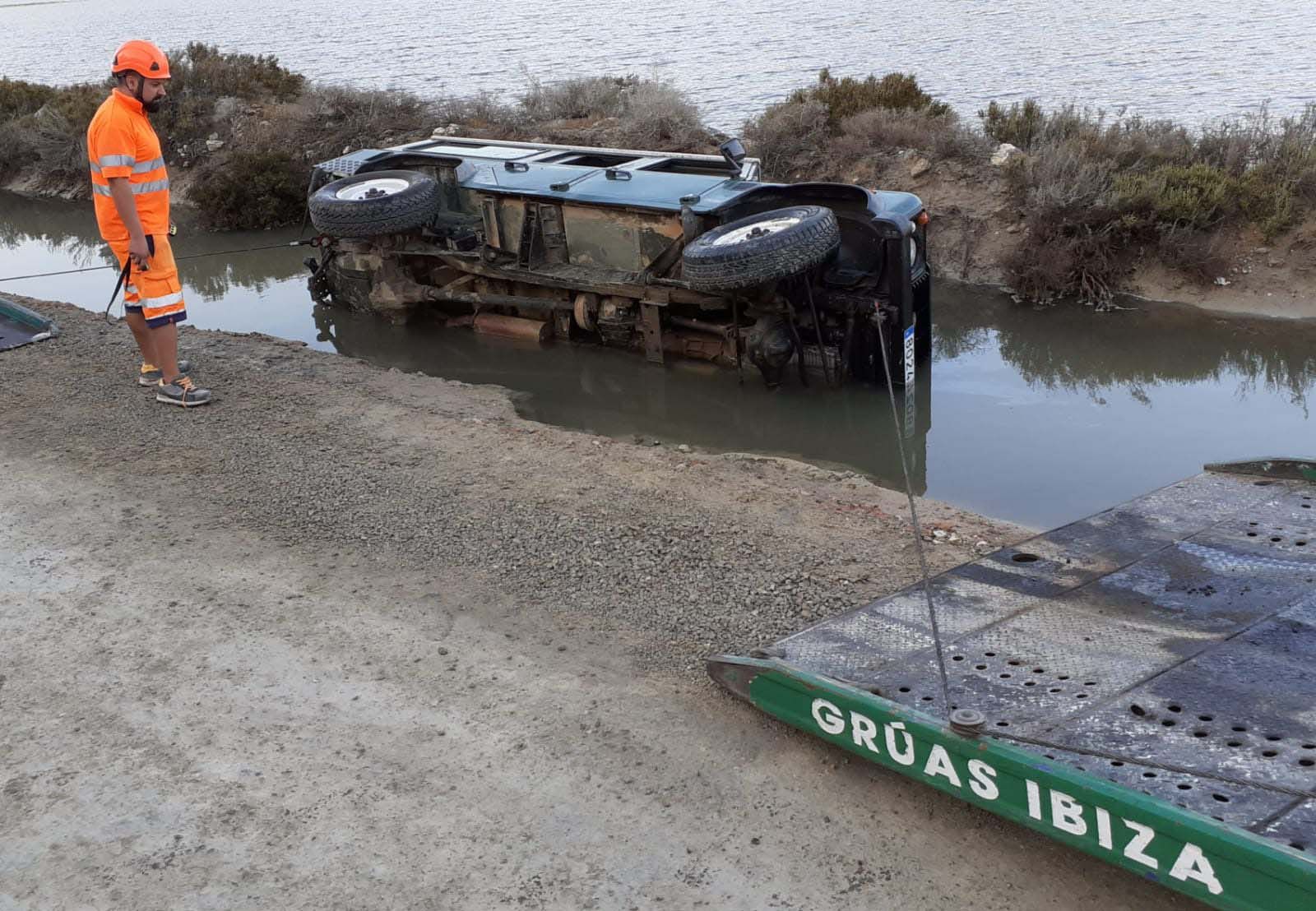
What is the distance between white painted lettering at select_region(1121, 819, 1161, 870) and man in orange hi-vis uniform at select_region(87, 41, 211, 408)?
22.6 ft

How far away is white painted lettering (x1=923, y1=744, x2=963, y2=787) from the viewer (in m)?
3.83

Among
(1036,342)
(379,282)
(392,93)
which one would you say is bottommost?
(1036,342)

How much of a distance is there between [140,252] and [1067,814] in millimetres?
6805

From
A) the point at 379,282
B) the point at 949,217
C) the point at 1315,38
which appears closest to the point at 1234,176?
the point at 949,217

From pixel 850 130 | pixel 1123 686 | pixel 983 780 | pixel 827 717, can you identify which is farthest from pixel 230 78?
pixel 983 780

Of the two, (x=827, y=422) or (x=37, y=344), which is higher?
(x=37, y=344)

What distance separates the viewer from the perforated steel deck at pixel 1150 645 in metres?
3.68

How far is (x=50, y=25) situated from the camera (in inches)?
2190

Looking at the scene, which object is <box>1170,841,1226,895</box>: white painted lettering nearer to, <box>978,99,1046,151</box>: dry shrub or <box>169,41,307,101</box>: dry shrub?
<box>978,99,1046,151</box>: dry shrub

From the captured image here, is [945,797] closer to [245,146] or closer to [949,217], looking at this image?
[949,217]

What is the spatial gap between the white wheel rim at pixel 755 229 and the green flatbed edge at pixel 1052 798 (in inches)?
197

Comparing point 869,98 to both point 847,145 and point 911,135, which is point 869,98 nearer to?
point 847,145

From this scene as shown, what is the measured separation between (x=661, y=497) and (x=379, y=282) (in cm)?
605

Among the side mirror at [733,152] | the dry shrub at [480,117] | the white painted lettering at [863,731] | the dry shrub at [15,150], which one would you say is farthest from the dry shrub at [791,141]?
the dry shrub at [15,150]
